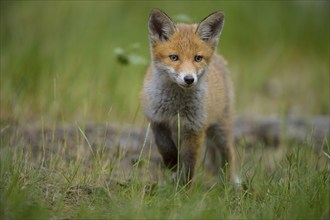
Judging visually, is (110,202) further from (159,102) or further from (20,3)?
(20,3)

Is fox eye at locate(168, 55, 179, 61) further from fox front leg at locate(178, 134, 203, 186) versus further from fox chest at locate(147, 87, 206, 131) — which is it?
fox front leg at locate(178, 134, 203, 186)

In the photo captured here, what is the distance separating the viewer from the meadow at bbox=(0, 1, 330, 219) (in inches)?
164

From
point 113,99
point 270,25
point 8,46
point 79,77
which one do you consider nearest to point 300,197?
point 113,99

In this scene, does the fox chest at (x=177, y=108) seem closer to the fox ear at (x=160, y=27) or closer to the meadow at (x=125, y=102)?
the meadow at (x=125, y=102)

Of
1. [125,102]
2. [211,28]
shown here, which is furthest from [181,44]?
[125,102]

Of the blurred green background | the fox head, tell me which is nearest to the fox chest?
the fox head

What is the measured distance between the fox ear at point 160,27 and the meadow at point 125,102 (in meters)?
0.79

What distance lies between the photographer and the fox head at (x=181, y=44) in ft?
16.8

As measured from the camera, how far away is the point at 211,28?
5508mm

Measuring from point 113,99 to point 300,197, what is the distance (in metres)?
A: 3.84

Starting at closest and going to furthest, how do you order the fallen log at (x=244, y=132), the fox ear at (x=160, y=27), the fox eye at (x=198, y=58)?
1. the fox eye at (x=198, y=58)
2. the fox ear at (x=160, y=27)
3. the fallen log at (x=244, y=132)

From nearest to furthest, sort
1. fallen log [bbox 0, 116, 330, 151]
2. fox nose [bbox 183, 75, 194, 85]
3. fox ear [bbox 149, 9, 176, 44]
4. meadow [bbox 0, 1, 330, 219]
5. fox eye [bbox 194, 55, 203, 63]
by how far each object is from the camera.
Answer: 1. meadow [bbox 0, 1, 330, 219]
2. fox nose [bbox 183, 75, 194, 85]
3. fox eye [bbox 194, 55, 203, 63]
4. fox ear [bbox 149, 9, 176, 44]
5. fallen log [bbox 0, 116, 330, 151]

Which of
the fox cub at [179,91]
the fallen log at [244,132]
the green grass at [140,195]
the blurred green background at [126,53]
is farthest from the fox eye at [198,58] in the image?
the blurred green background at [126,53]

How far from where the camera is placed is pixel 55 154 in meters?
5.09
